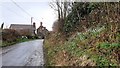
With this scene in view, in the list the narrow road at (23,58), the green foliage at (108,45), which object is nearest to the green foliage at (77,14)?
the narrow road at (23,58)

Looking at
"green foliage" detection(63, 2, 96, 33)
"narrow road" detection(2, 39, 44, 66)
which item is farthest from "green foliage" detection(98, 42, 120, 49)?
"green foliage" detection(63, 2, 96, 33)

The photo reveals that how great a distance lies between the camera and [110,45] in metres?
9.69

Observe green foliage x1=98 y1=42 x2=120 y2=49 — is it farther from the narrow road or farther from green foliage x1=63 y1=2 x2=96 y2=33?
green foliage x1=63 y1=2 x2=96 y2=33

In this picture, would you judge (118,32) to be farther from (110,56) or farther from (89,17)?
(89,17)

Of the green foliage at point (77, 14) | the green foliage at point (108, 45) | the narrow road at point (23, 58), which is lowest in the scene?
the narrow road at point (23, 58)

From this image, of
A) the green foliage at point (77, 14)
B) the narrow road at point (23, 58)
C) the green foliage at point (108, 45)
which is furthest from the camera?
the green foliage at point (77, 14)

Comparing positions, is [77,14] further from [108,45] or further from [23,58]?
[108,45]

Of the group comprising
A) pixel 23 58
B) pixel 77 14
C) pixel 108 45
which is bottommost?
pixel 23 58

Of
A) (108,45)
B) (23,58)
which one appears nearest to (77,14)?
(23,58)

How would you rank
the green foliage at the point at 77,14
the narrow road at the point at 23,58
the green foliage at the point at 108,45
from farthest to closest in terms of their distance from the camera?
the green foliage at the point at 77,14, the narrow road at the point at 23,58, the green foliage at the point at 108,45

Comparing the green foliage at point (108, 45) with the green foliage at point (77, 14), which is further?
the green foliage at point (77, 14)

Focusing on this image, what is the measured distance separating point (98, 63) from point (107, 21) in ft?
15.1

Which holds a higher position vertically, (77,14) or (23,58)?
(77,14)

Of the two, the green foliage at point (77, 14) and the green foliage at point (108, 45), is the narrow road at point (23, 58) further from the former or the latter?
the green foliage at point (108, 45)
